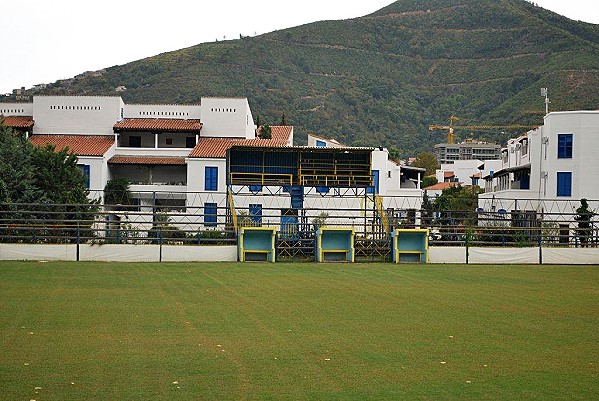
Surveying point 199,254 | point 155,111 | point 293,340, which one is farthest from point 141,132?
point 293,340

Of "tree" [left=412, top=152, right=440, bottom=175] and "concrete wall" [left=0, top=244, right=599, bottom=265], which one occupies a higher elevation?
"tree" [left=412, top=152, right=440, bottom=175]

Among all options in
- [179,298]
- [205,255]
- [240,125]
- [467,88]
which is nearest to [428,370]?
[179,298]

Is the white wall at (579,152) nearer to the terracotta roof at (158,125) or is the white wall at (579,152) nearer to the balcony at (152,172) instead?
the terracotta roof at (158,125)

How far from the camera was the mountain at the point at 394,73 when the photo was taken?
370 ft

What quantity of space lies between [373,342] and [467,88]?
121703 millimetres

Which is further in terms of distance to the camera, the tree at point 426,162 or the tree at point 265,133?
the tree at point 426,162

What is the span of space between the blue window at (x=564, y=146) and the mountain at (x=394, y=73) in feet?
163

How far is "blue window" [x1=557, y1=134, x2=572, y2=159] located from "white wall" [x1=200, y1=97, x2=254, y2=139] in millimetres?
21587

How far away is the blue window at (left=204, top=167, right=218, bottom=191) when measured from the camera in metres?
57.2

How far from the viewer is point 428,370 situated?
10.3 meters

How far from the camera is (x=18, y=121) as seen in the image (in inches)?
2431

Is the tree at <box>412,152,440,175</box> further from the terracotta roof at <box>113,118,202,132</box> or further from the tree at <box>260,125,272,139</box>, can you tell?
the terracotta roof at <box>113,118,202,132</box>

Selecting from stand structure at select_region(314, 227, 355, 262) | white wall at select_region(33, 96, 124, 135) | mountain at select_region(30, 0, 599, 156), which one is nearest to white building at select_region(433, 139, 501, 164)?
mountain at select_region(30, 0, 599, 156)

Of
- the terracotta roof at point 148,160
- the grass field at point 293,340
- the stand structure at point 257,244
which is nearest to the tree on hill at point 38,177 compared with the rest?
the terracotta roof at point 148,160
